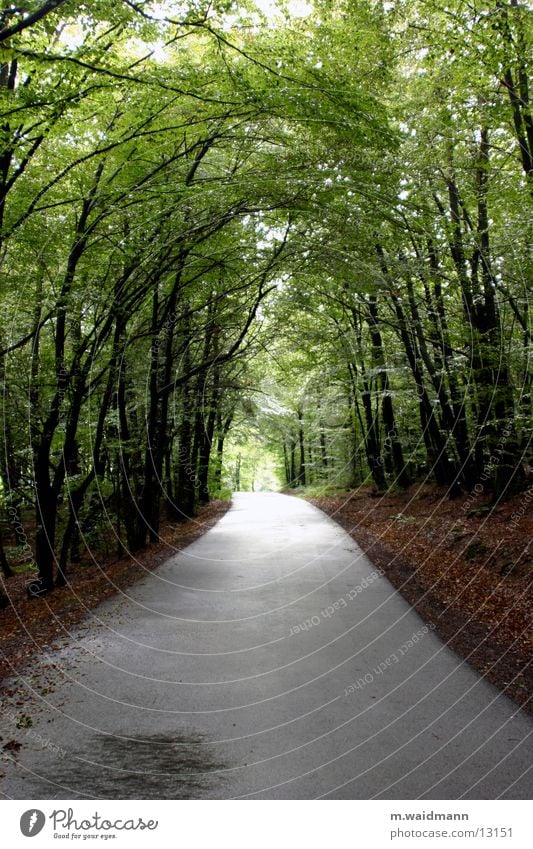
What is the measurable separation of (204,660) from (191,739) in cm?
191

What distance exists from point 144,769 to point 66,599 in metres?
6.89

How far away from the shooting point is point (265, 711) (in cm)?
493

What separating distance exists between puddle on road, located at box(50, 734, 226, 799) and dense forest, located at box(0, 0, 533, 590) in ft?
18.4

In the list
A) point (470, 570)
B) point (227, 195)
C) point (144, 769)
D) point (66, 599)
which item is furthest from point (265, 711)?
point (227, 195)

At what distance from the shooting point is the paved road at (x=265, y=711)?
12.3ft

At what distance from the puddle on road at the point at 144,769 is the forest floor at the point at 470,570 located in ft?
9.21

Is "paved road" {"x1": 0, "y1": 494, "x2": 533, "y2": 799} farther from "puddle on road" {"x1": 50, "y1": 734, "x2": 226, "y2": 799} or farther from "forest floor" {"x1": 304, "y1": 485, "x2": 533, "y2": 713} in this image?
"forest floor" {"x1": 304, "y1": 485, "x2": 533, "y2": 713}

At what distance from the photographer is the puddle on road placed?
3668mm

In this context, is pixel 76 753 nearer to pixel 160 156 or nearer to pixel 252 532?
pixel 160 156

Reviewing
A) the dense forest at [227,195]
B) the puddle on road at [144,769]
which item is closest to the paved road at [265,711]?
the puddle on road at [144,769]

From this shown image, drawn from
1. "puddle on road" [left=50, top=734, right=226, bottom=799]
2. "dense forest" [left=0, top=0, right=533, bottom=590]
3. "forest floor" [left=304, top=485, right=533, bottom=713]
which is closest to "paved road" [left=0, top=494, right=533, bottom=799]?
"puddle on road" [left=50, top=734, right=226, bottom=799]

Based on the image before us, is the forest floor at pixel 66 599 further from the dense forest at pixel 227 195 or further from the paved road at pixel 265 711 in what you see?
the dense forest at pixel 227 195

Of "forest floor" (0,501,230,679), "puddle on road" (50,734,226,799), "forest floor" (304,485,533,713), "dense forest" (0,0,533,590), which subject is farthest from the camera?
"forest floor" (0,501,230,679)

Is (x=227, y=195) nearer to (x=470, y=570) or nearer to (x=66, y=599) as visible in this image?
(x=66, y=599)
